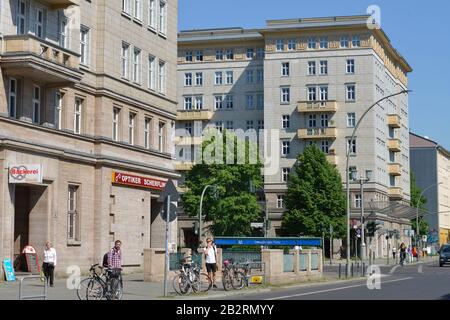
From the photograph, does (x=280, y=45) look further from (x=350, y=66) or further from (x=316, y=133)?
(x=316, y=133)

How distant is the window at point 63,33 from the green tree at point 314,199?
166ft

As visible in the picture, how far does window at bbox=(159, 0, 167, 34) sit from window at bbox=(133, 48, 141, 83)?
3627 millimetres

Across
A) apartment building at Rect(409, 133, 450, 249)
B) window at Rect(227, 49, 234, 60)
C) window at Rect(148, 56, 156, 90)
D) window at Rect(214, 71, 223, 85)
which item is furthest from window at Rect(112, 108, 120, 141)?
apartment building at Rect(409, 133, 450, 249)

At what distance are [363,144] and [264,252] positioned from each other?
63494 millimetres

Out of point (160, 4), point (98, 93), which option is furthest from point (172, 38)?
point (98, 93)

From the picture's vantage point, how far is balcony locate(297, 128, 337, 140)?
93812 mm

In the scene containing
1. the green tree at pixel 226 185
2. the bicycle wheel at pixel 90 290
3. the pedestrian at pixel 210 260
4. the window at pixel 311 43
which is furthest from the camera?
the window at pixel 311 43

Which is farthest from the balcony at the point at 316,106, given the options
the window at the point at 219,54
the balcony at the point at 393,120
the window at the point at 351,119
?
the balcony at the point at 393,120

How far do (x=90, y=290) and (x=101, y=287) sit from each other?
33 centimetres

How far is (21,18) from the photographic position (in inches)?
1334

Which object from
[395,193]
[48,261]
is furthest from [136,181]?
[395,193]

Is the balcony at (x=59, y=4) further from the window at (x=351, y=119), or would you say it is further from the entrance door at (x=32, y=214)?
the window at (x=351, y=119)

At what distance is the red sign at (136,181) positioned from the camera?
40.4 meters

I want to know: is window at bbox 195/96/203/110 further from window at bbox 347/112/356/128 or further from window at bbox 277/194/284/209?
window at bbox 347/112/356/128
